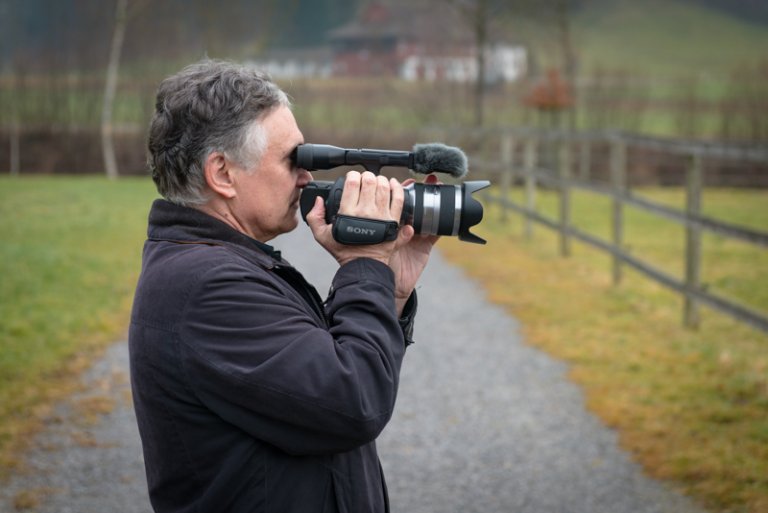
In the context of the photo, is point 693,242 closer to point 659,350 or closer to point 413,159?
point 659,350

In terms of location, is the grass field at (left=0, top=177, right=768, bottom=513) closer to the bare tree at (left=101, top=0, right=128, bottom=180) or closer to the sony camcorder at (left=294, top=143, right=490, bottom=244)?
the sony camcorder at (left=294, top=143, right=490, bottom=244)

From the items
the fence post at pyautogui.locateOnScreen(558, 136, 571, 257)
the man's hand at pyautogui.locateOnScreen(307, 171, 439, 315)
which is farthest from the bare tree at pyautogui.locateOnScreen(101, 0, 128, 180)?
the man's hand at pyautogui.locateOnScreen(307, 171, 439, 315)

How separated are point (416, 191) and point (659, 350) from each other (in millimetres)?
4766

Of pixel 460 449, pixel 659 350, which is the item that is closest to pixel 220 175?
pixel 460 449

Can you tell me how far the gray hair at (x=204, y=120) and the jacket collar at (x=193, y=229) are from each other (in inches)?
1.4

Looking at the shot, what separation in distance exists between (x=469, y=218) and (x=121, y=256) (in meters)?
9.47

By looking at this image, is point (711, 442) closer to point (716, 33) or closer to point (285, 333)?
point (285, 333)

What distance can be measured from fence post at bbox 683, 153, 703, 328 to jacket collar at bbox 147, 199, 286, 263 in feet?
18.3

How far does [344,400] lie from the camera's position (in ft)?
6.07

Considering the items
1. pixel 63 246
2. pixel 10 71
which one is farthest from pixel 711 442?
pixel 10 71

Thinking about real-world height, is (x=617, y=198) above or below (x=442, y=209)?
below

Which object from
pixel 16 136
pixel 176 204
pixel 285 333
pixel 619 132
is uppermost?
pixel 176 204

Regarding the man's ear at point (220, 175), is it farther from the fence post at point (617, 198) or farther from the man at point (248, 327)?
the fence post at point (617, 198)

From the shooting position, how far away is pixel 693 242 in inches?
283
